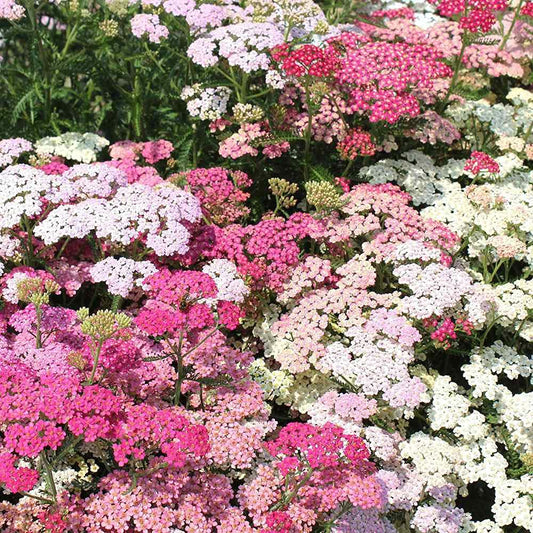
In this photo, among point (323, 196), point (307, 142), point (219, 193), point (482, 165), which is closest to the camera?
point (323, 196)

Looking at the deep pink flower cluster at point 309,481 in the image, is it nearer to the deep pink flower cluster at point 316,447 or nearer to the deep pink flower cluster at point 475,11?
the deep pink flower cluster at point 316,447

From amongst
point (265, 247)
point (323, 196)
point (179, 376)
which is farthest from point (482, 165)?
point (179, 376)

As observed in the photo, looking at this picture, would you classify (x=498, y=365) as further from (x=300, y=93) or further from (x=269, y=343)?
(x=300, y=93)

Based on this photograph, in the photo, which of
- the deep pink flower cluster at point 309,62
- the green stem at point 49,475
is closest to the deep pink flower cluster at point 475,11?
the deep pink flower cluster at point 309,62

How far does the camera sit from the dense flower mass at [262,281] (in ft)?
13.6

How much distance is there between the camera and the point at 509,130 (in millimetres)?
6824

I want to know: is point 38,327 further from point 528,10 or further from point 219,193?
point 528,10

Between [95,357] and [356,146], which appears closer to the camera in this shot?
[95,357]

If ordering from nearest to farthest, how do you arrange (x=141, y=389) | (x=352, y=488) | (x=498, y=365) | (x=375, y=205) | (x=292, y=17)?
(x=352, y=488) → (x=141, y=389) → (x=498, y=365) → (x=375, y=205) → (x=292, y=17)

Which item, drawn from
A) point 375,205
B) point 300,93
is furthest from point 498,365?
point 300,93

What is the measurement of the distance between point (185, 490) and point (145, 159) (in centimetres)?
329

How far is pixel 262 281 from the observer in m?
5.31

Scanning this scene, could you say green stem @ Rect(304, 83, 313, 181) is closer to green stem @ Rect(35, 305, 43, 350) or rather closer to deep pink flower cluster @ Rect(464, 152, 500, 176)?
Result: deep pink flower cluster @ Rect(464, 152, 500, 176)

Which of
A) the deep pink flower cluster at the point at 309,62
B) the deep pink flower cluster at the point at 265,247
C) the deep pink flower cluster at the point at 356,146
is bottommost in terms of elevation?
the deep pink flower cluster at the point at 265,247
